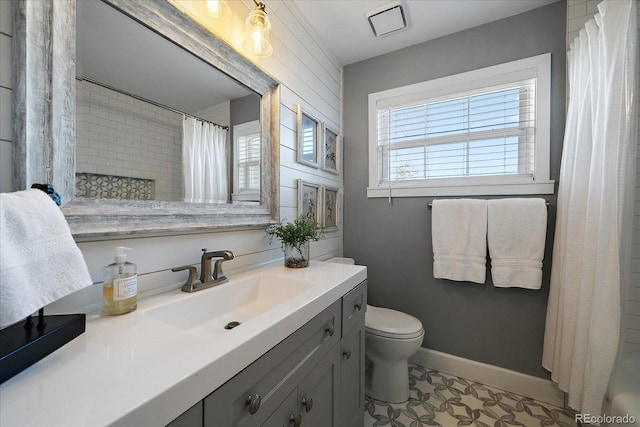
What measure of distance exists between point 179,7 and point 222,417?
1.29 m

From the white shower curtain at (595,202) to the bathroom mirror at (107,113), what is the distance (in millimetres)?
1611

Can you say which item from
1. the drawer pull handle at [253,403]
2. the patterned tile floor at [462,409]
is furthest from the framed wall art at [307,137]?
the patterned tile floor at [462,409]

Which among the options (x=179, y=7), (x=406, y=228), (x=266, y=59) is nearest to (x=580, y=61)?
(x=406, y=228)

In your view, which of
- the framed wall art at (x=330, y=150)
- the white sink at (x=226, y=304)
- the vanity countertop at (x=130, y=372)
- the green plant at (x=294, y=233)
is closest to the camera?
the vanity countertop at (x=130, y=372)

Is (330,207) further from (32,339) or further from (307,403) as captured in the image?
(32,339)

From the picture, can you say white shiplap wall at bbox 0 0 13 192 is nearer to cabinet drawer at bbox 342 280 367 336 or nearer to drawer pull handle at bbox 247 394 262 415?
drawer pull handle at bbox 247 394 262 415

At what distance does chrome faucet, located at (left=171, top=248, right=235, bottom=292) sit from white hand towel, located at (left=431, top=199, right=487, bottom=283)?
4.70 ft

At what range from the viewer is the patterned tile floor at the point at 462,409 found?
143 centimetres

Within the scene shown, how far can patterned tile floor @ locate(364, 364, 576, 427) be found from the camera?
1.43 m

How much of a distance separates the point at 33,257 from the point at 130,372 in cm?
28

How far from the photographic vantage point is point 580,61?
1.37 meters

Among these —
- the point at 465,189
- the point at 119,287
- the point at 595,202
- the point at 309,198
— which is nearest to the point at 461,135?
the point at 465,189

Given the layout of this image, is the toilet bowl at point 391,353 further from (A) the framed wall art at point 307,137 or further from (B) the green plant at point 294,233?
(A) the framed wall art at point 307,137

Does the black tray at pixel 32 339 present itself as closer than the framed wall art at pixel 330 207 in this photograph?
Yes
